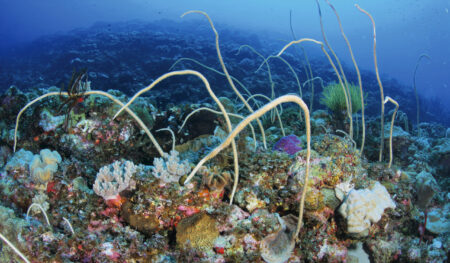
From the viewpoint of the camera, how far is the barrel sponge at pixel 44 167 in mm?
2795

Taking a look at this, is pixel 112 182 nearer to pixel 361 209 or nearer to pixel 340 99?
pixel 361 209

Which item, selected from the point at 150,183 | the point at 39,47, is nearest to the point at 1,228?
the point at 150,183

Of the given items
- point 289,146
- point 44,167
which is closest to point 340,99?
point 289,146

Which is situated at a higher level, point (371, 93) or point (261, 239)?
point (261, 239)

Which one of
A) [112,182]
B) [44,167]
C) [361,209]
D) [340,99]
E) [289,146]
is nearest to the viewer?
[361,209]

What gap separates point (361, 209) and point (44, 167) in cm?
413

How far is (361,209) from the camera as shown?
251 centimetres

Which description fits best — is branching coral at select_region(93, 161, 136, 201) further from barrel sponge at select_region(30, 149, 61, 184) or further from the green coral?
the green coral

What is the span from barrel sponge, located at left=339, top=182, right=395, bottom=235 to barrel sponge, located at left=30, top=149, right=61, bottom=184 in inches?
151

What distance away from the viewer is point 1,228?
2.27 m

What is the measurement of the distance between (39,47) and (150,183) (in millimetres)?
30930

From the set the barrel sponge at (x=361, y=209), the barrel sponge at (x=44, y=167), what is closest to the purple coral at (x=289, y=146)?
the barrel sponge at (x=361, y=209)

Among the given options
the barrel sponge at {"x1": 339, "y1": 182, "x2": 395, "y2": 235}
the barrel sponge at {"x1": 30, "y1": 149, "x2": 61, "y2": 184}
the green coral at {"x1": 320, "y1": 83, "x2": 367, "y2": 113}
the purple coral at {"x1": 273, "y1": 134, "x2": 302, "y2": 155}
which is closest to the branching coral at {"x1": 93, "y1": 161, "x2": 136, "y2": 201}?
the barrel sponge at {"x1": 30, "y1": 149, "x2": 61, "y2": 184}

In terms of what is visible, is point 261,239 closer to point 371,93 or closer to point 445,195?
point 445,195
